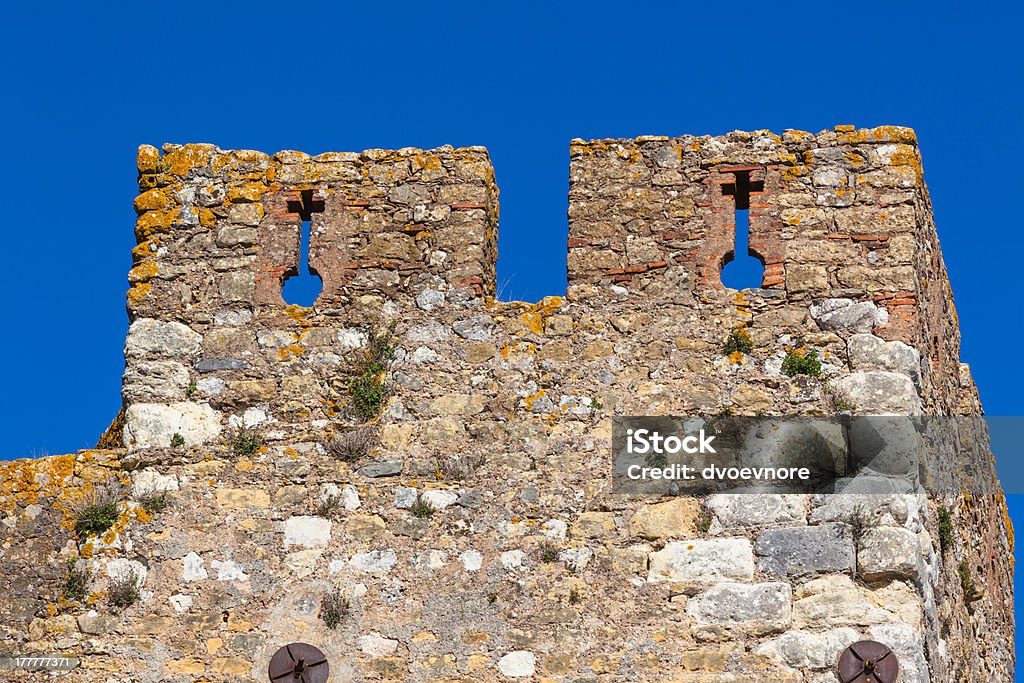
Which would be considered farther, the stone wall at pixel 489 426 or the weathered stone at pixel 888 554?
the stone wall at pixel 489 426

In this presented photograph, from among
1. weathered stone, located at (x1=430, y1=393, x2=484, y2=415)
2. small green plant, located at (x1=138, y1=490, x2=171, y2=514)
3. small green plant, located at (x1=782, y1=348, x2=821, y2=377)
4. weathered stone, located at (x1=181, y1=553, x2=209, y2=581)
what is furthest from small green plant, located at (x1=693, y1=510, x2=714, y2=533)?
small green plant, located at (x1=138, y1=490, x2=171, y2=514)

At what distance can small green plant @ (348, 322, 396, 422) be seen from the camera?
11.3 meters

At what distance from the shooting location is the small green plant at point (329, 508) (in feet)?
36.3

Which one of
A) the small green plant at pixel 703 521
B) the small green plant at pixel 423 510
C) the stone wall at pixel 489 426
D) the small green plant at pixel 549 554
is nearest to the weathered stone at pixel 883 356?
the stone wall at pixel 489 426

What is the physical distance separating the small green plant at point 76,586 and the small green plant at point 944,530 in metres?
5.25

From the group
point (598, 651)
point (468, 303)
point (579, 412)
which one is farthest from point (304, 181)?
point (598, 651)

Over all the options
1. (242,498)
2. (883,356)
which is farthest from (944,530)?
(242,498)

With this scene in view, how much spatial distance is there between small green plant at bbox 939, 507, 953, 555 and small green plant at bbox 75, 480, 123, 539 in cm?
510

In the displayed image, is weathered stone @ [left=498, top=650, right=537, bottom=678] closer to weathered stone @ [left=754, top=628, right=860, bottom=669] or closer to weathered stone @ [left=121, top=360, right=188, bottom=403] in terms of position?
weathered stone @ [left=754, top=628, right=860, bottom=669]

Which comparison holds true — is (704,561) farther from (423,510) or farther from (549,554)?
(423,510)

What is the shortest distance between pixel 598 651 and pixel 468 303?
2415mm

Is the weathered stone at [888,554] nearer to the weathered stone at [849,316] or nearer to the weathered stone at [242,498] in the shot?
the weathered stone at [849,316]

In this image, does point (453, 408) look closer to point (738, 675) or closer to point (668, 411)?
point (668, 411)

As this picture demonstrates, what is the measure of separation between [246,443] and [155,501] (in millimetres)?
658
